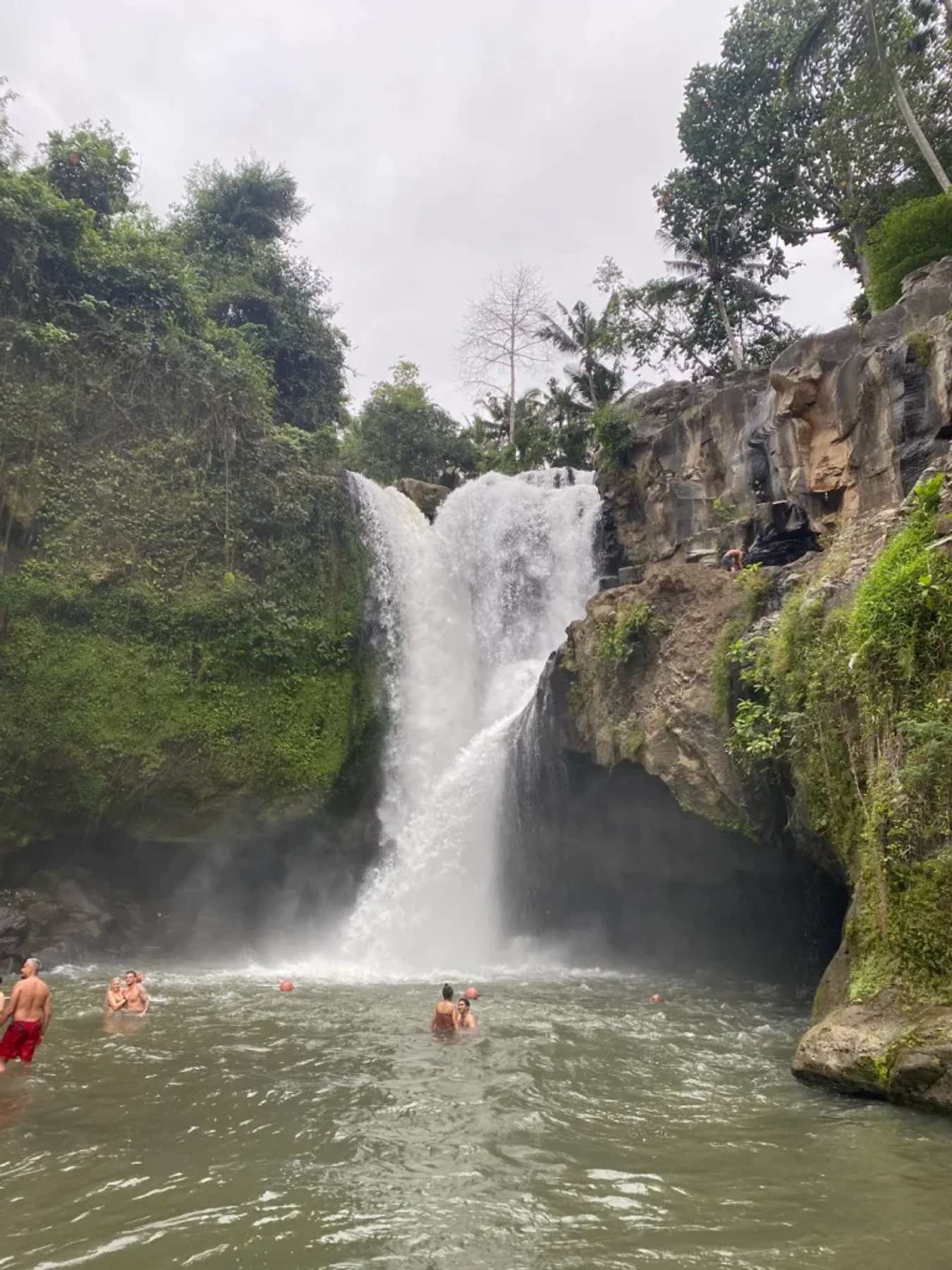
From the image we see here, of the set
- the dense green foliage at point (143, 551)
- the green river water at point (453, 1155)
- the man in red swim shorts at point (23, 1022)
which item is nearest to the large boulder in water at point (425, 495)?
the dense green foliage at point (143, 551)

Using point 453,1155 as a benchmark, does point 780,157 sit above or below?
above

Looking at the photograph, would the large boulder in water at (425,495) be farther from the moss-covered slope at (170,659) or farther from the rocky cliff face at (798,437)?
the moss-covered slope at (170,659)

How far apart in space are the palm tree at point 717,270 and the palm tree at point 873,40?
8785mm

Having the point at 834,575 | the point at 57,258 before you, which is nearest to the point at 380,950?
the point at 834,575

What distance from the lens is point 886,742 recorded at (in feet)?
25.9

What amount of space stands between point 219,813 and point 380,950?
4.51 m

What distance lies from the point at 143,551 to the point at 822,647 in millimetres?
14520

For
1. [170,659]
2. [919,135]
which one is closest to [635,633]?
[170,659]

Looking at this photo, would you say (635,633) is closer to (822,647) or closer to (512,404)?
(822,647)

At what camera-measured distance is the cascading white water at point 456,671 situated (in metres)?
16.8

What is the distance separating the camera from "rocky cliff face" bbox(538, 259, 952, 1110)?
703 centimetres

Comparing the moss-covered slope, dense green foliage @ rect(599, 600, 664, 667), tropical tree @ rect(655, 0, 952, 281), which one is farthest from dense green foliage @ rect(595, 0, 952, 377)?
the moss-covered slope

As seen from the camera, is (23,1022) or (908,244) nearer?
(23,1022)

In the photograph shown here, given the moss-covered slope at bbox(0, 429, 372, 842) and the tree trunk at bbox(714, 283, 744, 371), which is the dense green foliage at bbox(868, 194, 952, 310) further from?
the moss-covered slope at bbox(0, 429, 372, 842)
